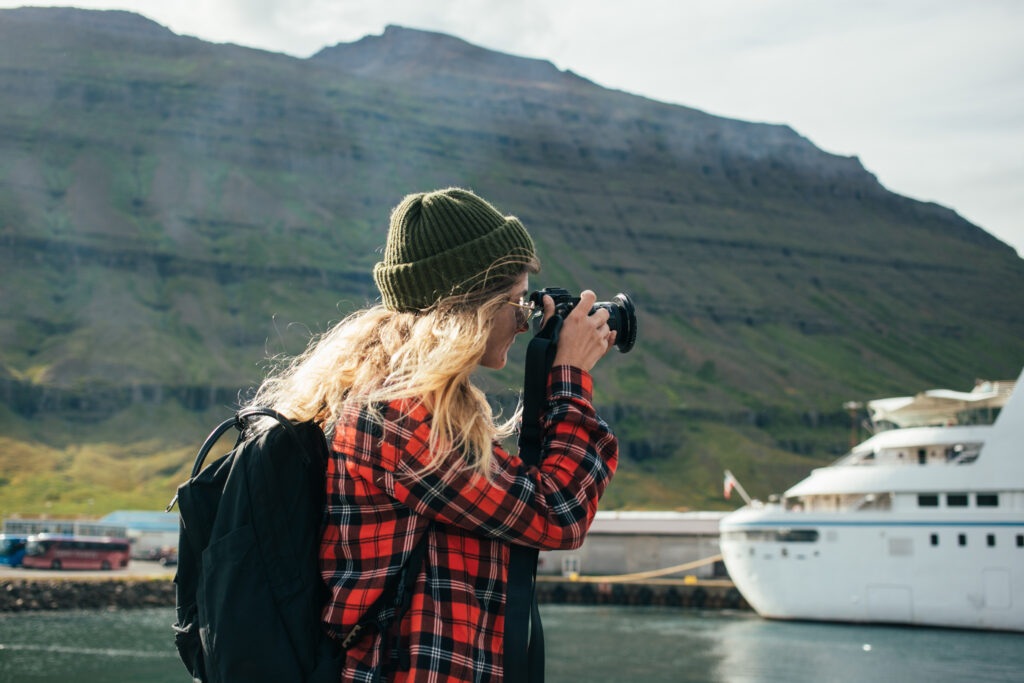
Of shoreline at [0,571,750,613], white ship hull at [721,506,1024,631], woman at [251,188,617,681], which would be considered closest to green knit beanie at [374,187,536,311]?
woman at [251,188,617,681]

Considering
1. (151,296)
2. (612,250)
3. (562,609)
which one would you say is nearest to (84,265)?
(151,296)

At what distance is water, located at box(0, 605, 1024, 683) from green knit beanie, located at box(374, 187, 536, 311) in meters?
27.5

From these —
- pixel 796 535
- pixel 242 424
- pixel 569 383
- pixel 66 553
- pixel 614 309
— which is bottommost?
pixel 66 553

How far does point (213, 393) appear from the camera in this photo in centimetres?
13125

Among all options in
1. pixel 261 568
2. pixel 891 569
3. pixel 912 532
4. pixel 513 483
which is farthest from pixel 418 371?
pixel 891 569

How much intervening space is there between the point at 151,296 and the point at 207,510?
15432 cm

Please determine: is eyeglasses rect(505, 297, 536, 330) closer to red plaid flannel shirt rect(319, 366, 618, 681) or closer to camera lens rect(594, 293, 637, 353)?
camera lens rect(594, 293, 637, 353)

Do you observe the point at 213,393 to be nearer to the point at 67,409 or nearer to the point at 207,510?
the point at 67,409

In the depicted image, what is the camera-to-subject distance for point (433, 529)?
274 cm

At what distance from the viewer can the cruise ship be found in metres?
38.2

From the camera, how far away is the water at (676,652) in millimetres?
29609

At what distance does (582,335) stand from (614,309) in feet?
0.76

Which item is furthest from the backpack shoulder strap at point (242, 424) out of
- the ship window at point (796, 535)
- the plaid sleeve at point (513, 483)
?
the ship window at point (796, 535)

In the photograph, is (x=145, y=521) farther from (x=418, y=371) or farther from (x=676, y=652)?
(x=418, y=371)
